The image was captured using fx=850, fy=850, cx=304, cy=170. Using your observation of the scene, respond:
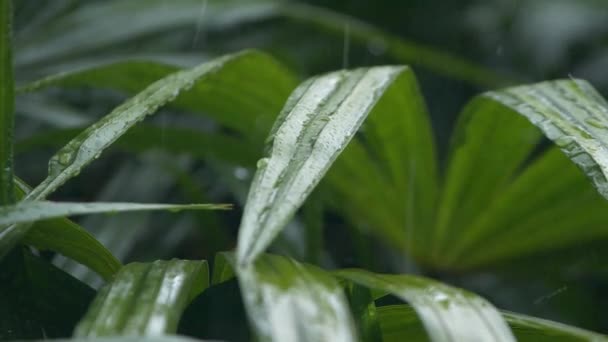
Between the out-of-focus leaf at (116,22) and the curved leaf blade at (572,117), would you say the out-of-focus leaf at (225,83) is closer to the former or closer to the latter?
the curved leaf blade at (572,117)

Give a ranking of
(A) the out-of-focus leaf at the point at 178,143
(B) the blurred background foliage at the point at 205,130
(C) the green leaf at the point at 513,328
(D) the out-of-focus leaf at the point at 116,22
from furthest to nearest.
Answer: (D) the out-of-focus leaf at the point at 116,22
(B) the blurred background foliage at the point at 205,130
(A) the out-of-focus leaf at the point at 178,143
(C) the green leaf at the point at 513,328

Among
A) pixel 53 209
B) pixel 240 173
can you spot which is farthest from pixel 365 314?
pixel 240 173

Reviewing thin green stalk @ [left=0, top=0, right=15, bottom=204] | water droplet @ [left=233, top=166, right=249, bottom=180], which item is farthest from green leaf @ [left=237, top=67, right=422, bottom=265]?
water droplet @ [left=233, top=166, right=249, bottom=180]

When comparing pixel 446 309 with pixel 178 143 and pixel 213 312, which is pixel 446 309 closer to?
pixel 213 312

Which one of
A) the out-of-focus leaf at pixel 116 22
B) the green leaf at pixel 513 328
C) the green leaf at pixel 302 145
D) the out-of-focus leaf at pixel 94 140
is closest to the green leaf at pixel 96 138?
the out-of-focus leaf at pixel 94 140

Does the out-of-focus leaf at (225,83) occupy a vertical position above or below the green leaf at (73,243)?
above

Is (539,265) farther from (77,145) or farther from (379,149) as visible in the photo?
(77,145)

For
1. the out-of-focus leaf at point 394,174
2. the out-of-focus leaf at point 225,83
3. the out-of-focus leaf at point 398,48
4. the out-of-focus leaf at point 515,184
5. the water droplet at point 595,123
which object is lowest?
the water droplet at point 595,123
